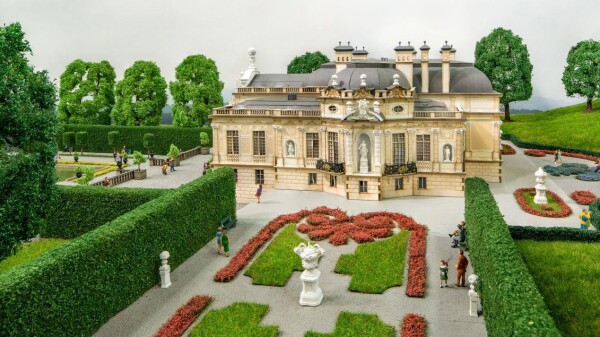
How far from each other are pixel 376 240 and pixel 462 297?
32.5 ft

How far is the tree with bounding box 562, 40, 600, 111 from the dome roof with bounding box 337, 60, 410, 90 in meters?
40.0

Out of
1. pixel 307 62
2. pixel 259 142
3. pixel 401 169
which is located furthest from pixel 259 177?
pixel 307 62

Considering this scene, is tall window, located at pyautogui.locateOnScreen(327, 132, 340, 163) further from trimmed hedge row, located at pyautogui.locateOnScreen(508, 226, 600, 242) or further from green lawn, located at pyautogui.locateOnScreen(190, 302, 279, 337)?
green lawn, located at pyautogui.locateOnScreen(190, 302, 279, 337)

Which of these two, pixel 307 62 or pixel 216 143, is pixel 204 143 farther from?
pixel 307 62

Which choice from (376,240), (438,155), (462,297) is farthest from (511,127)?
(462,297)

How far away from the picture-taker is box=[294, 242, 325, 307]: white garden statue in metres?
25.6

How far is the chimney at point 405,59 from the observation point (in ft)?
172

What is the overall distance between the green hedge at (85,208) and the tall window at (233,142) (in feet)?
52.5

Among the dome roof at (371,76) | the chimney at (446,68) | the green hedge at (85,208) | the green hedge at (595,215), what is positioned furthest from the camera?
the chimney at (446,68)

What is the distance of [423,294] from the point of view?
26.6 meters

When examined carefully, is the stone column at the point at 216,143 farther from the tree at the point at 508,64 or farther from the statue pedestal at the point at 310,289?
the tree at the point at 508,64

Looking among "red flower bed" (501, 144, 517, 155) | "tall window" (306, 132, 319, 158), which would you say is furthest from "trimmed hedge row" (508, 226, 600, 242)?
"red flower bed" (501, 144, 517, 155)

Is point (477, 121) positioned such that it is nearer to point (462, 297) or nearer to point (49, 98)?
point (462, 297)

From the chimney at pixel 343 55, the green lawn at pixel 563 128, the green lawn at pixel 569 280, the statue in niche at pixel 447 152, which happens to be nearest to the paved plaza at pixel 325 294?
the green lawn at pixel 569 280
